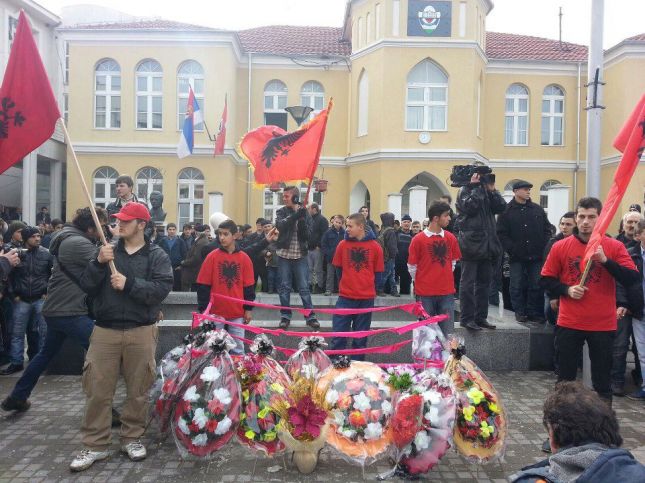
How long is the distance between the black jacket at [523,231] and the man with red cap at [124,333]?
5294 mm

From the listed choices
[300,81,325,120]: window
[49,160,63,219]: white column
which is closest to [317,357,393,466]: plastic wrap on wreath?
[300,81,325,120]: window

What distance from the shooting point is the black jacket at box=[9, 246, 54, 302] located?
7.52m

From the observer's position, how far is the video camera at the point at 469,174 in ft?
24.7

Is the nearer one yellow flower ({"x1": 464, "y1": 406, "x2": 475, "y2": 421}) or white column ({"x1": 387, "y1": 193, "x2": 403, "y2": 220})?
yellow flower ({"x1": 464, "y1": 406, "x2": 475, "y2": 421})

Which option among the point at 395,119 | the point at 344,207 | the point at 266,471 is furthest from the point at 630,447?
the point at 344,207

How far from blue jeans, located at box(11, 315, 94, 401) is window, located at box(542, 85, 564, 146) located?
83.7 feet

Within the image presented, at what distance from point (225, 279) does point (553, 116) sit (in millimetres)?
24513

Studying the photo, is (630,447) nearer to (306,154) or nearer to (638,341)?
(638,341)

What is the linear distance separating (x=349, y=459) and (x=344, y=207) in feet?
72.0

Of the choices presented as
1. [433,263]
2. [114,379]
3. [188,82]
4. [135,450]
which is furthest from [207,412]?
[188,82]

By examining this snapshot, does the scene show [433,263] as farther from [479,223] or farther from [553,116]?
[553,116]

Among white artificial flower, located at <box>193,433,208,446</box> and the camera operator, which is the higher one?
the camera operator

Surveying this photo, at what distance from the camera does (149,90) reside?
976 inches

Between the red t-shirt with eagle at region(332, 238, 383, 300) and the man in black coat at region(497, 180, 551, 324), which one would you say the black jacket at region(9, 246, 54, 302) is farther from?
the man in black coat at region(497, 180, 551, 324)
